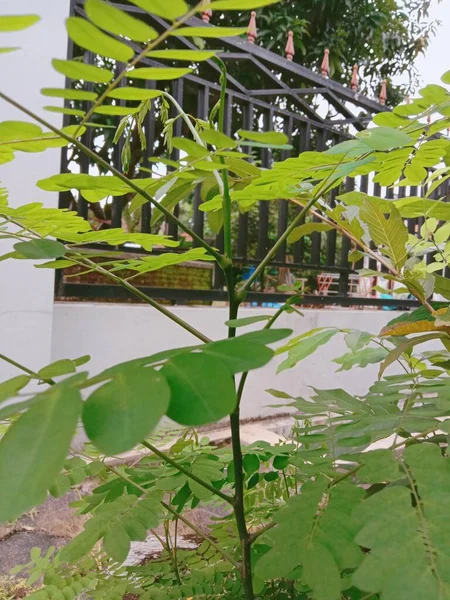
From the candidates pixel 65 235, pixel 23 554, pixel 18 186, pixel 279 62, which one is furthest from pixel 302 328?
pixel 65 235

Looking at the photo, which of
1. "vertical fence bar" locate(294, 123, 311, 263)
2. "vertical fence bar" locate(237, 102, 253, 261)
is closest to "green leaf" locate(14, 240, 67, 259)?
"vertical fence bar" locate(237, 102, 253, 261)

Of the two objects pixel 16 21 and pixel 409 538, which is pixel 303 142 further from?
pixel 409 538

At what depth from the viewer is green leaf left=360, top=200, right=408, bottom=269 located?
3.12 ft

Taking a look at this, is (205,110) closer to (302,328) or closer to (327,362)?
(302,328)

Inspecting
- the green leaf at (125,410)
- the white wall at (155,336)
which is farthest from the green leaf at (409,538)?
the white wall at (155,336)

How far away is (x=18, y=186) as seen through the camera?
2389 mm

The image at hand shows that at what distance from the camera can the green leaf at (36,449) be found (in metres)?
0.32

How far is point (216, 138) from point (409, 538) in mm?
476

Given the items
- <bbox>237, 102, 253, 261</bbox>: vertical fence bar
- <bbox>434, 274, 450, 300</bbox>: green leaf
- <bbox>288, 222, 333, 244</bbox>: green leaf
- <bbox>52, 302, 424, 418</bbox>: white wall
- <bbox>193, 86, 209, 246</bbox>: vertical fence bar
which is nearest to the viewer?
<bbox>434, 274, 450, 300</bbox>: green leaf

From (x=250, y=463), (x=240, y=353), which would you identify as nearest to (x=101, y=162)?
(x=240, y=353)

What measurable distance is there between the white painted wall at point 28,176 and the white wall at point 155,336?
8.2 inches

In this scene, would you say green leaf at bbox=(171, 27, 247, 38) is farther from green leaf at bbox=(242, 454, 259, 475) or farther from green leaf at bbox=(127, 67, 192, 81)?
A: green leaf at bbox=(242, 454, 259, 475)

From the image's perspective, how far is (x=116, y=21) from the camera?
18.6 inches

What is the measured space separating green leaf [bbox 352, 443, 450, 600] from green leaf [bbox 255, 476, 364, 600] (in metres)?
0.04
